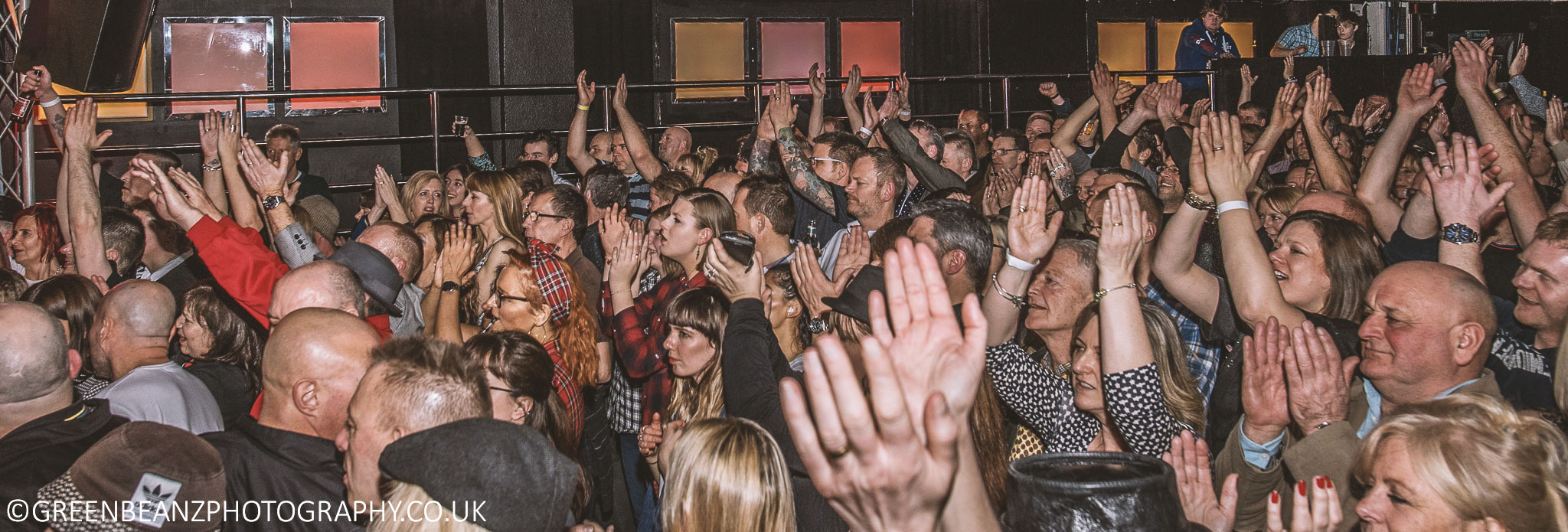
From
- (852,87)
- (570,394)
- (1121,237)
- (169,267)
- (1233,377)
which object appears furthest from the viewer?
(852,87)

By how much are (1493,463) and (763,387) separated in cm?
171

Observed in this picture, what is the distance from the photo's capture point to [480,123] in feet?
31.3

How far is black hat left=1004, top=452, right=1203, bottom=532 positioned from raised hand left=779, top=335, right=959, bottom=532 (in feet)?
0.44

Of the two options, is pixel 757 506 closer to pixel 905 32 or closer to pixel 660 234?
pixel 660 234

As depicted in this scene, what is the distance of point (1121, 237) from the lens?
8.77ft

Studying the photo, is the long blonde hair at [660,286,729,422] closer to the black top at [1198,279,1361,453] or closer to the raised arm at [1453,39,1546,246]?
the black top at [1198,279,1361,453]

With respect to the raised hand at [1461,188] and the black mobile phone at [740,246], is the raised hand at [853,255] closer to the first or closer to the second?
the black mobile phone at [740,246]

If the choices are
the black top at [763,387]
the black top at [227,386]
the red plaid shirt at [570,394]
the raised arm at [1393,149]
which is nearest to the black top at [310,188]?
the black top at [227,386]

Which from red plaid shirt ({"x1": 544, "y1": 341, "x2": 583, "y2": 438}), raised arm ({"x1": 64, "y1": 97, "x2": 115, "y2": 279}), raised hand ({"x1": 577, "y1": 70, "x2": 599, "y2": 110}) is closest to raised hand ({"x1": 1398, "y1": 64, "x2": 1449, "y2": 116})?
red plaid shirt ({"x1": 544, "y1": 341, "x2": 583, "y2": 438})

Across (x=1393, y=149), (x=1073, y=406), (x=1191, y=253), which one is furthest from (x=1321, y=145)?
(x=1073, y=406)

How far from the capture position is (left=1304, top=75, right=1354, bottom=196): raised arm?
4965mm

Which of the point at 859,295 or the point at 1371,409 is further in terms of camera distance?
the point at 859,295

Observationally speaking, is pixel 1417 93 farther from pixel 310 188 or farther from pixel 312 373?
pixel 310 188

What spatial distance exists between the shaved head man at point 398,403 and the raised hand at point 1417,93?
3.88 metres
